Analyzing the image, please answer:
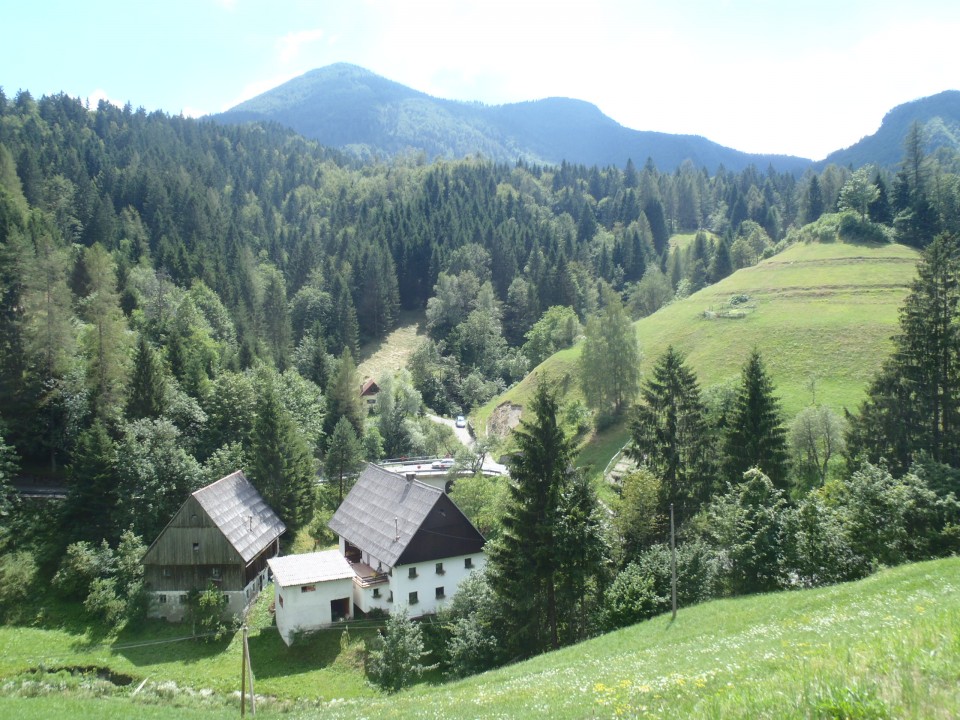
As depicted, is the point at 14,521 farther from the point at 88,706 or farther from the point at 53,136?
the point at 53,136

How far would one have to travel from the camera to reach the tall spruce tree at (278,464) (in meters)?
49.7

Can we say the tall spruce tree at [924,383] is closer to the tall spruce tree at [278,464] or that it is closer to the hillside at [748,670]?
the hillside at [748,670]

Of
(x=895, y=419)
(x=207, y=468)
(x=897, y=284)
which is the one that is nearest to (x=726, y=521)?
(x=895, y=419)

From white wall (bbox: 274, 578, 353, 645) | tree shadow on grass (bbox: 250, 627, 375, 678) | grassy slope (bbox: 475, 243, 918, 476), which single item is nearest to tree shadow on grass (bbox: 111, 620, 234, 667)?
tree shadow on grass (bbox: 250, 627, 375, 678)

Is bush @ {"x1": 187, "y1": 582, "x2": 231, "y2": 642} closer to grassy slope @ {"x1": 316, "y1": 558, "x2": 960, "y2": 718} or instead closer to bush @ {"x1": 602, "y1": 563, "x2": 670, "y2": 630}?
grassy slope @ {"x1": 316, "y1": 558, "x2": 960, "y2": 718}

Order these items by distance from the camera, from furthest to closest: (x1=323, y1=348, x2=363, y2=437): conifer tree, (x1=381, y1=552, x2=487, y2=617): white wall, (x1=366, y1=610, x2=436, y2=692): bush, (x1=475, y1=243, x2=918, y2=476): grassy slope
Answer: (x1=323, y1=348, x2=363, y2=437): conifer tree < (x1=475, y1=243, x2=918, y2=476): grassy slope < (x1=381, y1=552, x2=487, y2=617): white wall < (x1=366, y1=610, x2=436, y2=692): bush

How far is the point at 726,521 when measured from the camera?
30656 millimetres

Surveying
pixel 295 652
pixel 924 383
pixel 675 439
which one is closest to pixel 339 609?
pixel 295 652

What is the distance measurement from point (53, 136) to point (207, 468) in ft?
433

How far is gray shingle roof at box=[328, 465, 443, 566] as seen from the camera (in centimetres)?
3978

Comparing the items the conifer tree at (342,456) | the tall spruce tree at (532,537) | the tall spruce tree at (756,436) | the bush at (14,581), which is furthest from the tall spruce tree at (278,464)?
the tall spruce tree at (756,436)

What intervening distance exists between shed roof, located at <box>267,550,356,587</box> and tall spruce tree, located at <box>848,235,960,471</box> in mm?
33707

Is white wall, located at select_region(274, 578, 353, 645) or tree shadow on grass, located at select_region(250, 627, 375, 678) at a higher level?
white wall, located at select_region(274, 578, 353, 645)

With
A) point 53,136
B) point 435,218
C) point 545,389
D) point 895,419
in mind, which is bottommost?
point 895,419
